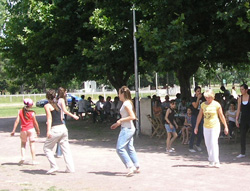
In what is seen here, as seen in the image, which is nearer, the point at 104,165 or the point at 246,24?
the point at 104,165

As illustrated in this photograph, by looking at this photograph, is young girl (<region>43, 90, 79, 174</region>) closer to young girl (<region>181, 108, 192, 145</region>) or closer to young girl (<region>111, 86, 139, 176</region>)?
young girl (<region>111, 86, 139, 176</region>)

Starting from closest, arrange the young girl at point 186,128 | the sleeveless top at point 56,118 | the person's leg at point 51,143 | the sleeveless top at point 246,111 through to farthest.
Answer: the person's leg at point 51,143
the sleeveless top at point 56,118
the sleeveless top at point 246,111
the young girl at point 186,128

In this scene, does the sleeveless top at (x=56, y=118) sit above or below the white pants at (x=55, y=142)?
above

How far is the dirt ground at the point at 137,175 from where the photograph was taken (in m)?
6.64

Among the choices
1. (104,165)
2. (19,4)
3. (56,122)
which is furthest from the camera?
(19,4)

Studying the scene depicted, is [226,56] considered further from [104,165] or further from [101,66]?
[104,165]

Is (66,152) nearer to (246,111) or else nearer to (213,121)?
(213,121)

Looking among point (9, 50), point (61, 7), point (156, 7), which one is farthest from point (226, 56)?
point (9, 50)

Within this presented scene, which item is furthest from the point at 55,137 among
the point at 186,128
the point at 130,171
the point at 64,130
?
the point at 186,128

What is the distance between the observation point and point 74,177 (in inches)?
293

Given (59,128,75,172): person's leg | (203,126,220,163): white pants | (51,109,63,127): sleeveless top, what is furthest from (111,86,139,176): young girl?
(203,126,220,163): white pants

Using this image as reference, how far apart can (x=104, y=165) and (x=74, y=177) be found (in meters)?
1.28

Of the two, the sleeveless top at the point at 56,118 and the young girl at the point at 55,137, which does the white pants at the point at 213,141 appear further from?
the sleeveless top at the point at 56,118

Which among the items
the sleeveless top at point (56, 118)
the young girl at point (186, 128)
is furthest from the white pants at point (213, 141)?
the young girl at point (186, 128)
